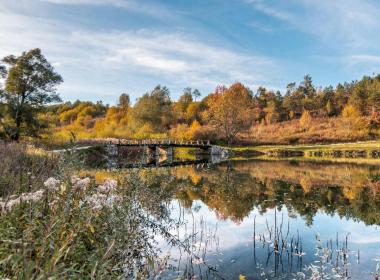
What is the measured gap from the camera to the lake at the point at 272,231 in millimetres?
8867

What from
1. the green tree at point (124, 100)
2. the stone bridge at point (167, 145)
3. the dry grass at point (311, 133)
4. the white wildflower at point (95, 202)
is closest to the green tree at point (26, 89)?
the stone bridge at point (167, 145)

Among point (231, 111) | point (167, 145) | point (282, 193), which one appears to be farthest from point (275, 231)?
point (231, 111)

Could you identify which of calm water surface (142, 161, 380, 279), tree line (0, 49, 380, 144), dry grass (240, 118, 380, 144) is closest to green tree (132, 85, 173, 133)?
tree line (0, 49, 380, 144)

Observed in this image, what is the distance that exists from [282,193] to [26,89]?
2843cm

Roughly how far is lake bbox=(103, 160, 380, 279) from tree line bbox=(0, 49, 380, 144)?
5.44 meters

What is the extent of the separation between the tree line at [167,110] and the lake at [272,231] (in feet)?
17.8

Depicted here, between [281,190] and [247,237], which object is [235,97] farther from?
[247,237]

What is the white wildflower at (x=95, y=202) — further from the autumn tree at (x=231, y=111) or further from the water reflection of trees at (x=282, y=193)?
the autumn tree at (x=231, y=111)

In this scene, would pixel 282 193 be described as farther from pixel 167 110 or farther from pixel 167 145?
pixel 167 110

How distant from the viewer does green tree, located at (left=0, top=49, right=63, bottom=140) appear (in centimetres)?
3625

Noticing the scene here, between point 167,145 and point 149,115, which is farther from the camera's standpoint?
point 149,115

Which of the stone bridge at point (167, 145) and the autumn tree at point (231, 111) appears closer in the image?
the stone bridge at point (167, 145)

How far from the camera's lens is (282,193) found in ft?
68.6

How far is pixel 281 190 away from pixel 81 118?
87.0 m
